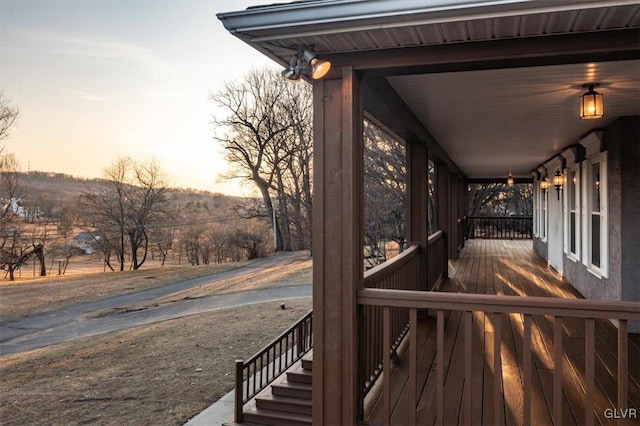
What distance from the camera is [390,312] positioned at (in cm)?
319

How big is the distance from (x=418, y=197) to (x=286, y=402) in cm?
361

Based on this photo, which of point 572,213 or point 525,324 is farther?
point 572,213

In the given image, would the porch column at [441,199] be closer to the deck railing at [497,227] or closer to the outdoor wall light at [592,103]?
the outdoor wall light at [592,103]

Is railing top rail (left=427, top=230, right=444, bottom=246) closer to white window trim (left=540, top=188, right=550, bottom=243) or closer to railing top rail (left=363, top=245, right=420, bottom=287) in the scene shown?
railing top rail (left=363, top=245, right=420, bottom=287)

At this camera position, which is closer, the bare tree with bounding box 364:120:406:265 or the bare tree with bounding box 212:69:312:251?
the bare tree with bounding box 364:120:406:265

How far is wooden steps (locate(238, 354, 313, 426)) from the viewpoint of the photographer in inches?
256

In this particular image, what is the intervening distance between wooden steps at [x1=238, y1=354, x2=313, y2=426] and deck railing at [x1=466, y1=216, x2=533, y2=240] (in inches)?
538

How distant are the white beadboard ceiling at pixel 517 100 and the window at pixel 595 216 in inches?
19.5

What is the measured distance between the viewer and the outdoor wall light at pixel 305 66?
2.34 meters

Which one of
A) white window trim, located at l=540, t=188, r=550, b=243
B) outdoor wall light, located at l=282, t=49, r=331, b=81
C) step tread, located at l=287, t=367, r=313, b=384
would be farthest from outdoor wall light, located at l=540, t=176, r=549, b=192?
outdoor wall light, located at l=282, t=49, r=331, b=81

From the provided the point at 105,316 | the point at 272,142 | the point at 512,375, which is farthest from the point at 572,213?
the point at 272,142

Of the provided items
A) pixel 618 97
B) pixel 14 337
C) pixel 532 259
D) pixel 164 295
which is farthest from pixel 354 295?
pixel 164 295

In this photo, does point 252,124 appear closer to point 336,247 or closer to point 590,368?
point 336,247

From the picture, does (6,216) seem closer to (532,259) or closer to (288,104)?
(288,104)
